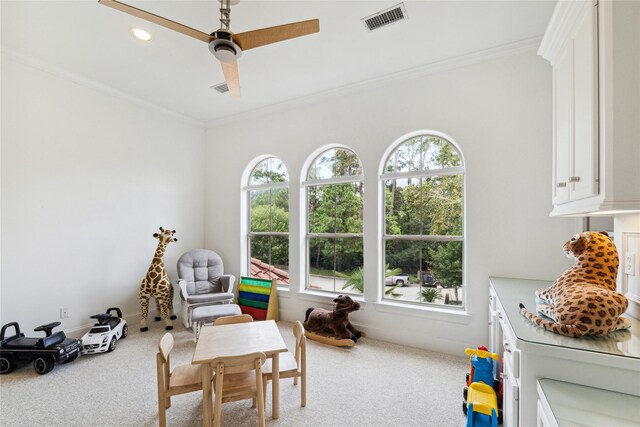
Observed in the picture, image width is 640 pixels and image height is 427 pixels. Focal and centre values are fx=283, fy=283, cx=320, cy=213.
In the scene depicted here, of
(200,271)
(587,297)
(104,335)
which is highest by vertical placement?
(587,297)

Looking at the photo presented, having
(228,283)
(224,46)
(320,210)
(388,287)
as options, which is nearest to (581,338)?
(388,287)

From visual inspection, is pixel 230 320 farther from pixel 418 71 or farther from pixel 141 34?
pixel 418 71

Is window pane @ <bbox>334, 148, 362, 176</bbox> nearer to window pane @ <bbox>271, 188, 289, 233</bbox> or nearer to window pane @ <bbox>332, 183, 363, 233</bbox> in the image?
Result: window pane @ <bbox>332, 183, 363, 233</bbox>

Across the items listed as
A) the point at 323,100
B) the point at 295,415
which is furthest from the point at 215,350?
the point at 323,100

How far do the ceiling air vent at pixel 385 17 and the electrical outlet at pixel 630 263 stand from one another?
7.27 ft

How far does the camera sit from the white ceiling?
2.21m

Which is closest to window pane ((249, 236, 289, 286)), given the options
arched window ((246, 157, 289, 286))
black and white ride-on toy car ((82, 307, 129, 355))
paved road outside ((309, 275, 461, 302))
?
arched window ((246, 157, 289, 286))

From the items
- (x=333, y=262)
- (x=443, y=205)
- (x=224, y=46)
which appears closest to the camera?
(x=224, y=46)

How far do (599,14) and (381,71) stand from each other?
6.64 feet

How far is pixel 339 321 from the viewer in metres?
3.18

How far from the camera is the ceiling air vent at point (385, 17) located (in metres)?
2.20

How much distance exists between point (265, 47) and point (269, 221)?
237 cm

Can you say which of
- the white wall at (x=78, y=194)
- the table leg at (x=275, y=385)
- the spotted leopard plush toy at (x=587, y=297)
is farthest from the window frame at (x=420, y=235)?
the white wall at (x=78, y=194)

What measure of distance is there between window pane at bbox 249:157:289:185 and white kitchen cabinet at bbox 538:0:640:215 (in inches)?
126
